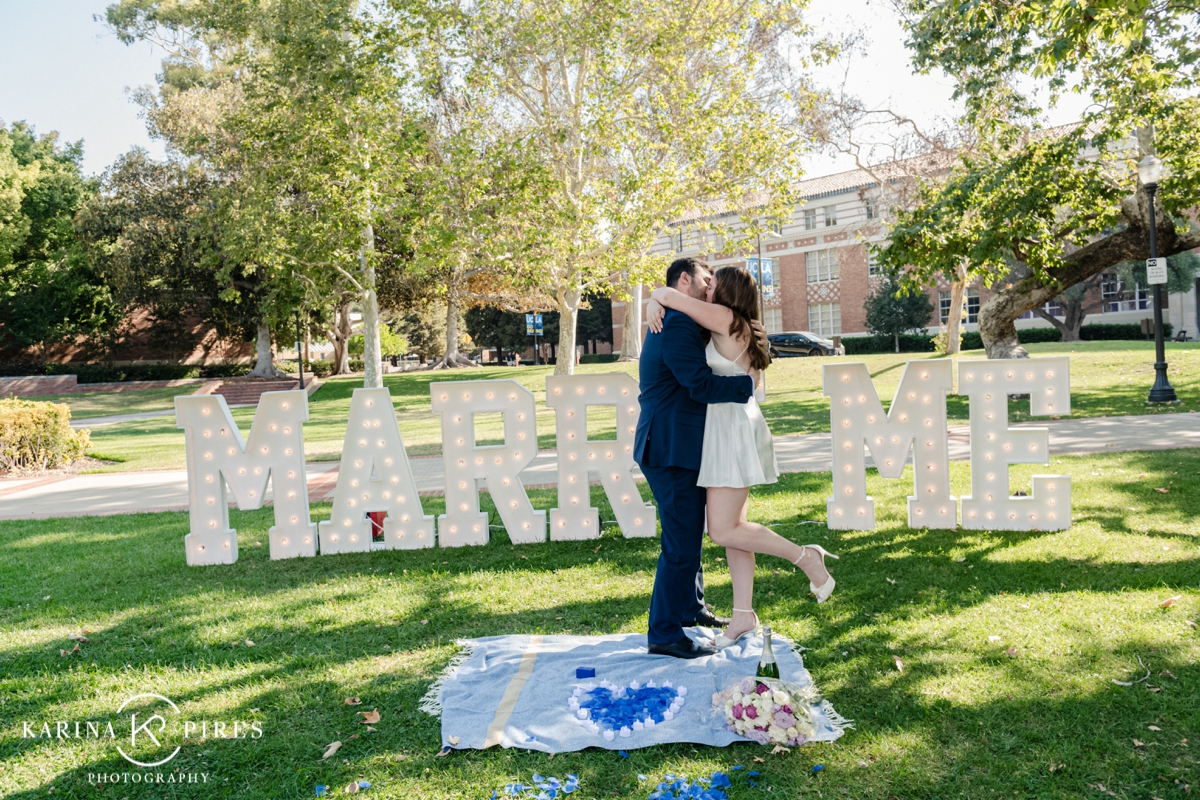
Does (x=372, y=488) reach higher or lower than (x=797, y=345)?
lower

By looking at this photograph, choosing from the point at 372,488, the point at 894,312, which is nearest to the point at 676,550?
the point at 372,488

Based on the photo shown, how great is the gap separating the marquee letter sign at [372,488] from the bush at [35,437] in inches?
350

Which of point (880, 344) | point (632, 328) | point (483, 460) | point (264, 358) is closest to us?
point (483, 460)

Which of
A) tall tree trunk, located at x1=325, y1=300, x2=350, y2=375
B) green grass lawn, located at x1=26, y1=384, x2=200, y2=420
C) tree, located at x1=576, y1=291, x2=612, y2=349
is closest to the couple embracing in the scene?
green grass lawn, located at x1=26, y1=384, x2=200, y2=420

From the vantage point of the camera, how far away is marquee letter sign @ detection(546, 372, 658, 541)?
6.28 meters

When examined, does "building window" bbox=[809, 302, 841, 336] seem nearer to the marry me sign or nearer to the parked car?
the parked car

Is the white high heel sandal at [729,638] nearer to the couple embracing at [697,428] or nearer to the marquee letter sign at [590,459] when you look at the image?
the couple embracing at [697,428]

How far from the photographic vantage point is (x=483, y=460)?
6.28 metres

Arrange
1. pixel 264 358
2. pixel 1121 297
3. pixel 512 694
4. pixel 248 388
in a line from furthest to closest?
pixel 1121 297, pixel 264 358, pixel 248 388, pixel 512 694

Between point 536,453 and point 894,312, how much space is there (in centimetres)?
4056

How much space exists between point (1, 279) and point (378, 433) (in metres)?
42.3

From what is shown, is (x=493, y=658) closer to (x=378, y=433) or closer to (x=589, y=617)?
(x=589, y=617)

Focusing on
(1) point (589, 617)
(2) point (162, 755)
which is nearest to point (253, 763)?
(2) point (162, 755)

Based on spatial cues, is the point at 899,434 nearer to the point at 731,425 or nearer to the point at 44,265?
the point at 731,425
